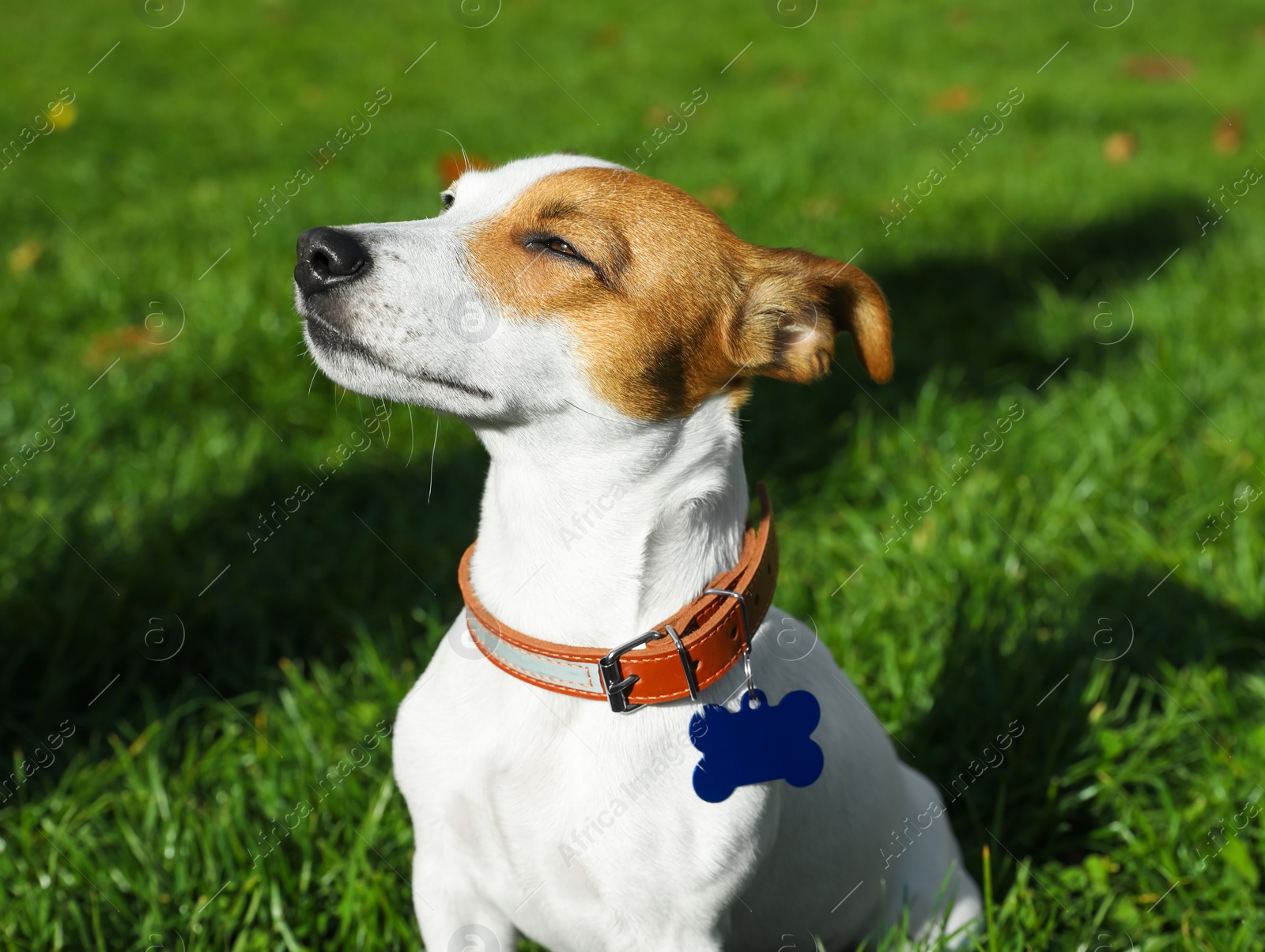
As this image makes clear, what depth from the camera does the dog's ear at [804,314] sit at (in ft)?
7.13

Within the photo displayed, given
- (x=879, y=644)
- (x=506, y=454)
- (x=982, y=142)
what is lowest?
(x=982, y=142)

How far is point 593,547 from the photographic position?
2.00 m

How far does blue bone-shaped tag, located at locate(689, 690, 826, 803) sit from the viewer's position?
1924 mm

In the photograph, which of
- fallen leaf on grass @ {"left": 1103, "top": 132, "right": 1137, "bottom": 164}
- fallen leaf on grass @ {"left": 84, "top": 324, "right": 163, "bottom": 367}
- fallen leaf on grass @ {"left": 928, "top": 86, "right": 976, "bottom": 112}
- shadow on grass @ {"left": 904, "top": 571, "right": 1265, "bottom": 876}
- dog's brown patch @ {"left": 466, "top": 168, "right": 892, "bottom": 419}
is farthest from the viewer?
fallen leaf on grass @ {"left": 928, "top": 86, "right": 976, "bottom": 112}

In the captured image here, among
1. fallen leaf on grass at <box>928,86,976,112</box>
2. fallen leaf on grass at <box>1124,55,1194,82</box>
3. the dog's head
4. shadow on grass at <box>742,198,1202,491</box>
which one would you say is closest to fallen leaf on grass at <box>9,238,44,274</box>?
shadow on grass at <box>742,198,1202,491</box>

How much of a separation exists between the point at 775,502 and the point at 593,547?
2137 millimetres

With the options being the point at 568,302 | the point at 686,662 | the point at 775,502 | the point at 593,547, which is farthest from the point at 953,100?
the point at 686,662

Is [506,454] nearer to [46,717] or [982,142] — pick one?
[46,717]

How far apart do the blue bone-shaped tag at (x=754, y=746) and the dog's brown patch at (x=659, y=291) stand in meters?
0.57

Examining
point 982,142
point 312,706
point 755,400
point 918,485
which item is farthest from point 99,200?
point 982,142

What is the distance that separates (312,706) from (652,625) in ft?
4.53

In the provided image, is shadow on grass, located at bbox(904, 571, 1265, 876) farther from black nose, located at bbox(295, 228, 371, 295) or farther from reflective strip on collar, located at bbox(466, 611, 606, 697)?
black nose, located at bbox(295, 228, 371, 295)

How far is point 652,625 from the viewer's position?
78.3 inches

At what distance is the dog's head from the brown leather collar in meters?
0.37
